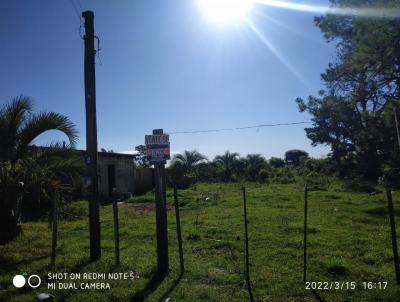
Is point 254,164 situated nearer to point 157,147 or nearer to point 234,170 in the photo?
point 234,170

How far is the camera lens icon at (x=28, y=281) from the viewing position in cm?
612

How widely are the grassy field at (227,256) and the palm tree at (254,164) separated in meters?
23.2

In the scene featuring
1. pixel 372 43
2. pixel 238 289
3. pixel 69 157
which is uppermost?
pixel 372 43

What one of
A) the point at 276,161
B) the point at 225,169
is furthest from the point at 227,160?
the point at 276,161

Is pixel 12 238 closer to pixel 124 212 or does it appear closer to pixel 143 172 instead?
pixel 124 212

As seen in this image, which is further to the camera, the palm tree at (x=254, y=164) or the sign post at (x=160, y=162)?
the palm tree at (x=254, y=164)

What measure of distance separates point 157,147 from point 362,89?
43.6 feet

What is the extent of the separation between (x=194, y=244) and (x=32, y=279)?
3500 millimetres

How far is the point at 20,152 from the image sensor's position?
366 inches

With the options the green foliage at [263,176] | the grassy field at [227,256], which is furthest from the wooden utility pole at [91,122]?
the green foliage at [263,176]

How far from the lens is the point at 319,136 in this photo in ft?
117

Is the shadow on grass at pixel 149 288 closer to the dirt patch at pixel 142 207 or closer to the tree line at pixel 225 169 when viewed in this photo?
the dirt patch at pixel 142 207

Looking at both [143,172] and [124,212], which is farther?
[143,172]

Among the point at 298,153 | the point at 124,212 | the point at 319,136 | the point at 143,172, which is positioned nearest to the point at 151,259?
the point at 124,212
